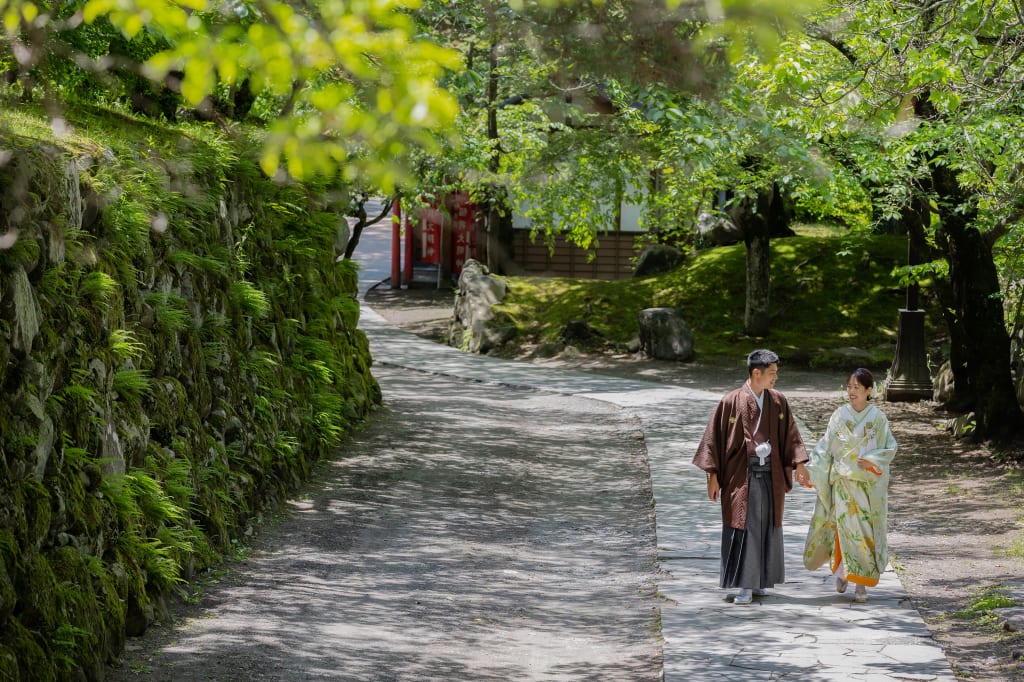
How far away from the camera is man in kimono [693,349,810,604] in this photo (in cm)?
812

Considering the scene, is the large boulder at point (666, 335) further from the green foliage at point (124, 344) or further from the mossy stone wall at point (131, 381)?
the green foliage at point (124, 344)

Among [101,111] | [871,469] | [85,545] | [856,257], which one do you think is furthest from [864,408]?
[856,257]

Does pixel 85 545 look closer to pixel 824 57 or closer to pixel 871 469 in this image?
pixel 871 469

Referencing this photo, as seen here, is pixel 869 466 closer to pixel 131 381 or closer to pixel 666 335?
pixel 131 381

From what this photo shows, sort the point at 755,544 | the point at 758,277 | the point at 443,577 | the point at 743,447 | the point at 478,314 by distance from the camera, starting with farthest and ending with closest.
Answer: the point at 478,314 < the point at 758,277 < the point at 443,577 < the point at 743,447 < the point at 755,544

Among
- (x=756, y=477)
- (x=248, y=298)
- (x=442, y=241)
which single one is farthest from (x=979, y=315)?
(x=442, y=241)

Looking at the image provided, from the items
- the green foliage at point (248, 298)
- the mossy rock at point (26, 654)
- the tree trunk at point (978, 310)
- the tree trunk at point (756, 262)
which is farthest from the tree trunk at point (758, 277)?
the mossy rock at point (26, 654)

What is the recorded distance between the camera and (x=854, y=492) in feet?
27.0

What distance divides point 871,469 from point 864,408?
17.3 inches

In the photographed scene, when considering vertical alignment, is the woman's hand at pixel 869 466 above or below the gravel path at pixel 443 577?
above

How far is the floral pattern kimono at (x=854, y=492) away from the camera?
320 inches

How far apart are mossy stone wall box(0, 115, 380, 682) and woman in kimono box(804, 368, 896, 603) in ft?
14.7

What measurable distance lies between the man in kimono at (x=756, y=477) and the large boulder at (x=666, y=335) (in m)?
14.7

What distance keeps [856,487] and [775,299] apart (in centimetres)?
1784
